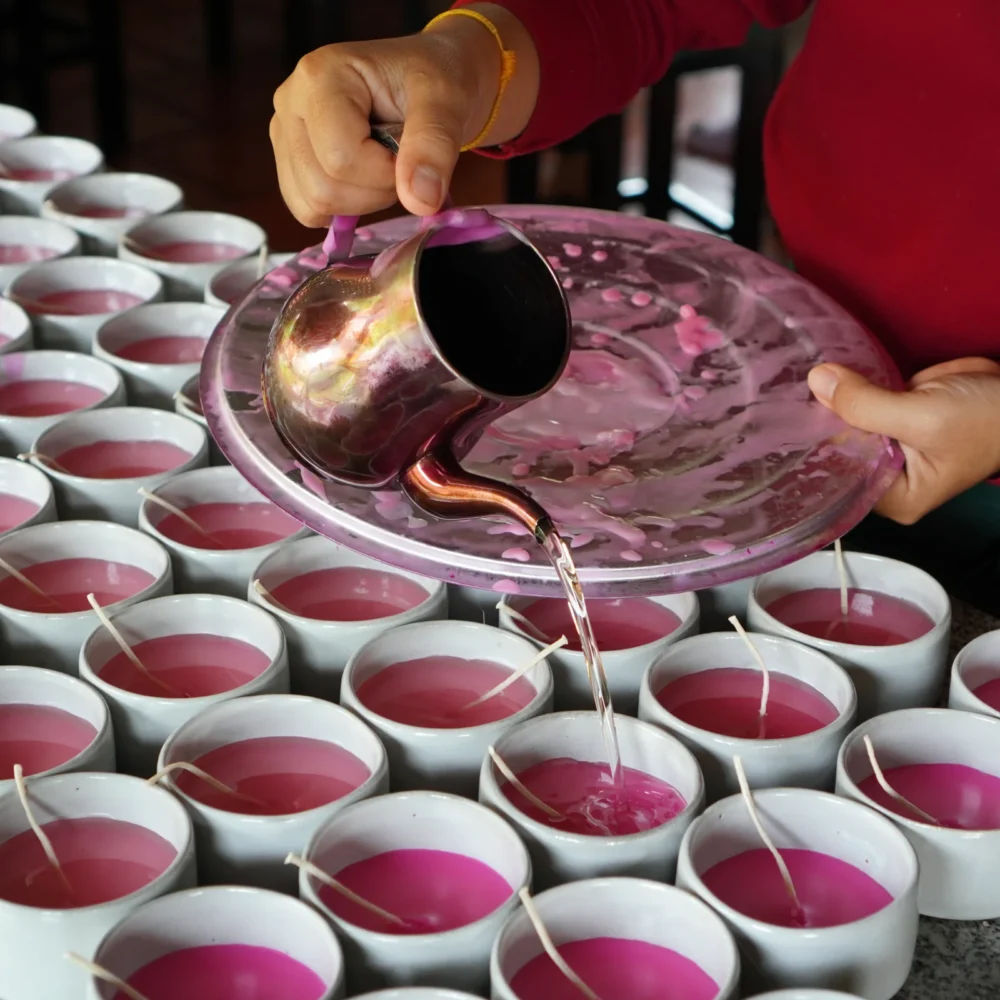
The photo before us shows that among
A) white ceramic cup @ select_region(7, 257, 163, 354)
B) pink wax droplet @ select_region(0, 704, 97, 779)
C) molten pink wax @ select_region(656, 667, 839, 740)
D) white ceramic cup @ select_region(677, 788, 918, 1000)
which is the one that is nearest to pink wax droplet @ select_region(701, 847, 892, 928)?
white ceramic cup @ select_region(677, 788, 918, 1000)

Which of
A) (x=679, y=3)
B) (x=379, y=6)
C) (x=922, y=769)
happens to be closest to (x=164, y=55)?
(x=379, y=6)

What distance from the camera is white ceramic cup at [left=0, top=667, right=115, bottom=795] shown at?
730 mm

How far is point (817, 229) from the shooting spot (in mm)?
1096

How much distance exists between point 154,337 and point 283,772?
51 cm

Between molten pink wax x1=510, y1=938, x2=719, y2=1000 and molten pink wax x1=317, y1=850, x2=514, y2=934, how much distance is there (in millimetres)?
49

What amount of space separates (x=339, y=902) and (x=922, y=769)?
328mm

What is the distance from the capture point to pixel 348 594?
2.97 ft

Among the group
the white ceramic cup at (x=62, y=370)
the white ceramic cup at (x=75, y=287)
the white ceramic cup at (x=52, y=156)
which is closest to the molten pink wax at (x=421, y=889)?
the white ceramic cup at (x=62, y=370)

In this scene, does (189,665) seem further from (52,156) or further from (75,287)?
(52,156)

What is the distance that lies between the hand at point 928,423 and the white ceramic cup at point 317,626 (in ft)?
0.92

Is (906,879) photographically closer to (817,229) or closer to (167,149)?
(817,229)

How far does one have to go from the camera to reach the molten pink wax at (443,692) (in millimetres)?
812

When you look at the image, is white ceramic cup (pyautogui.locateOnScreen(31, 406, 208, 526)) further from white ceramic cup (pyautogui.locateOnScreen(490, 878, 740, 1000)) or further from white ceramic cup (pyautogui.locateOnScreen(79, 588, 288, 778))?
white ceramic cup (pyautogui.locateOnScreen(490, 878, 740, 1000))

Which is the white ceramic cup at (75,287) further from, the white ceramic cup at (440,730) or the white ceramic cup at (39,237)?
the white ceramic cup at (440,730)
